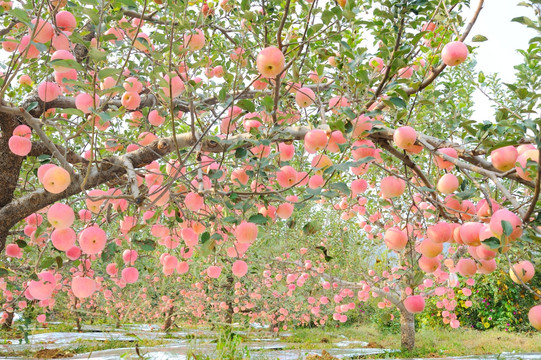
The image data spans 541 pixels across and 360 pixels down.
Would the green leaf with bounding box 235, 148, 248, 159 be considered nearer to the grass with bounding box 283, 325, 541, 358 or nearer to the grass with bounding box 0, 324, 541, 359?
the grass with bounding box 0, 324, 541, 359

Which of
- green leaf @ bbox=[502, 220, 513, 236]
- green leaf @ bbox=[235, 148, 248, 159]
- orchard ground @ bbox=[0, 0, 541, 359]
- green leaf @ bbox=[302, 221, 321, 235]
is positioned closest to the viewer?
green leaf @ bbox=[502, 220, 513, 236]

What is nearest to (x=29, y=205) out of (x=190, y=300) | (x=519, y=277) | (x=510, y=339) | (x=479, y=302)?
(x=519, y=277)

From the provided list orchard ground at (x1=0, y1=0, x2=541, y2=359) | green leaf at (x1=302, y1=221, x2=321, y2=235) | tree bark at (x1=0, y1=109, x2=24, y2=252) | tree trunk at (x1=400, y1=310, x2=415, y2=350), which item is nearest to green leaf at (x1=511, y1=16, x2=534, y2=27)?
orchard ground at (x1=0, y1=0, x2=541, y2=359)

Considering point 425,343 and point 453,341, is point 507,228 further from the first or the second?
point 453,341

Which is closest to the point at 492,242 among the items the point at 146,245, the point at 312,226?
the point at 312,226

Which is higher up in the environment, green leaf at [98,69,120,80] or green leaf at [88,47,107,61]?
green leaf at [88,47,107,61]

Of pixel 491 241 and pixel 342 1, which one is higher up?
pixel 342 1

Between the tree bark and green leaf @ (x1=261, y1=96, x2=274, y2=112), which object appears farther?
the tree bark

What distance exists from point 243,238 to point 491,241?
1.13m

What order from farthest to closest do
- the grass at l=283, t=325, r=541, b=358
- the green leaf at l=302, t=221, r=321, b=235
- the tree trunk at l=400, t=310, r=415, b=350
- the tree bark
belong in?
the grass at l=283, t=325, r=541, b=358, the tree trunk at l=400, t=310, r=415, b=350, the tree bark, the green leaf at l=302, t=221, r=321, b=235

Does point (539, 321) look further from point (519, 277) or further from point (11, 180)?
point (11, 180)

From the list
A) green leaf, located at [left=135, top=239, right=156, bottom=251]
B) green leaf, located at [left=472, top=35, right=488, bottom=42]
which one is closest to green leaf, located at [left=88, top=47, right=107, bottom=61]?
green leaf, located at [left=135, top=239, right=156, bottom=251]

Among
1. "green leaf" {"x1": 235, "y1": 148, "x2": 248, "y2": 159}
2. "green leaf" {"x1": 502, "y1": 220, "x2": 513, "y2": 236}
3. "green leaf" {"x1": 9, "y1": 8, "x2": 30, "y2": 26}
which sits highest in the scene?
"green leaf" {"x1": 9, "y1": 8, "x2": 30, "y2": 26}

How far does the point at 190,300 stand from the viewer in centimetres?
1103
